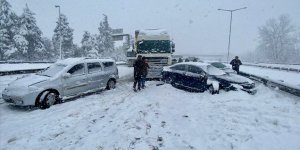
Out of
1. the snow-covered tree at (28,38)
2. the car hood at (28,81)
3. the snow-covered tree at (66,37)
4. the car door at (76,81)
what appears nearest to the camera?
the car hood at (28,81)

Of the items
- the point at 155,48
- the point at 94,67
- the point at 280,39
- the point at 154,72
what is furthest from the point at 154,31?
the point at 280,39

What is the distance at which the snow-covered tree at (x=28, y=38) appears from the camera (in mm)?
45062

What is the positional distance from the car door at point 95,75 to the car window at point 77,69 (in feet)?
1.48

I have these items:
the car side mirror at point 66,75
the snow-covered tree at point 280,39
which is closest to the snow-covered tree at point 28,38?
the car side mirror at point 66,75

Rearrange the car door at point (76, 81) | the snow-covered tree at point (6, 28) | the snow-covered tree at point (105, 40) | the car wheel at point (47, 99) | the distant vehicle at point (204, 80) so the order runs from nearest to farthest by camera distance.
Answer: the car wheel at point (47, 99) → the car door at point (76, 81) → the distant vehicle at point (204, 80) → the snow-covered tree at point (6, 28) → the snow-covered tree at point (105, 40)

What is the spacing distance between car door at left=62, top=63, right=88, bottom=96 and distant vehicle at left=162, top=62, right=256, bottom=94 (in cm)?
529

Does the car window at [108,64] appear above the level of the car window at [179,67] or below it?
above

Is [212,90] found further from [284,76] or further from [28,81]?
[284,76]

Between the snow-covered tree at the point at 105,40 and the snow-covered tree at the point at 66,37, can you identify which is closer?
the snow-covered tree at the point at 66,37

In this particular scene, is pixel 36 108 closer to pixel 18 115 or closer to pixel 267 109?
pixel 18 115

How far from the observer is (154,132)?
20.9ft

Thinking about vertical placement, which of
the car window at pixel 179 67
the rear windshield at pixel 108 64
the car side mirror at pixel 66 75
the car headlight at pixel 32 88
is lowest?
the car headlight at pixel 32 88

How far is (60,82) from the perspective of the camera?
30.9ft

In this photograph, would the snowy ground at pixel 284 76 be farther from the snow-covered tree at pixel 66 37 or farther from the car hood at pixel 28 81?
the snow-covered tree at pixel 66 37
